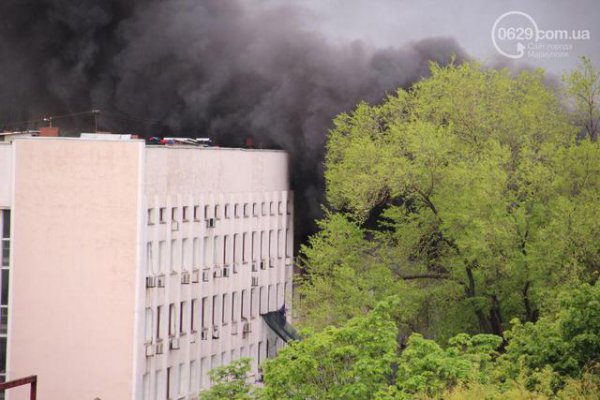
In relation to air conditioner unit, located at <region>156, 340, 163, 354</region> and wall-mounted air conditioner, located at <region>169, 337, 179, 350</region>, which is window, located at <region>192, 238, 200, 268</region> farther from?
air conditioner unit, located at <region>156, 340, 163, 354</region>

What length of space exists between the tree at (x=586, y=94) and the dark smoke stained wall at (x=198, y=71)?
48.1ft

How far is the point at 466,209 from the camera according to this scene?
4822 cm

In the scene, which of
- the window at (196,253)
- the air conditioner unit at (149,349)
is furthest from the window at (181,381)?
the window at (196,253)

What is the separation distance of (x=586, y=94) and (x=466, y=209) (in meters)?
6.31

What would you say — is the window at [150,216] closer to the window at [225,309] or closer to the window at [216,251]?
the window at [216,251]

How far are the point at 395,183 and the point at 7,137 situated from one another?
1787cm

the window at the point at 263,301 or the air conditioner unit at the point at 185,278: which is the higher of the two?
the air conditioner unit at the point at 185,278

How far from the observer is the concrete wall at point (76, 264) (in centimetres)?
5072

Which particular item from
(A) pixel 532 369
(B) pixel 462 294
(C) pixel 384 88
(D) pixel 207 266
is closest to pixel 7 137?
(D) pixel 207 266

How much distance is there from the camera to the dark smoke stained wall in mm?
67312

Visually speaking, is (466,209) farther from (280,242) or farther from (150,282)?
(280,242)

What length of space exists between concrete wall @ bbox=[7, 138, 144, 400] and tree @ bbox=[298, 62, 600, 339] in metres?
6.64

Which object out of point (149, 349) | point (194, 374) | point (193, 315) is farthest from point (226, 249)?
point (149, 349)

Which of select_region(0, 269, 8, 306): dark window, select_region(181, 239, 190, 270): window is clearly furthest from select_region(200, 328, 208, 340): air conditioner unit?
select_region(0, 269, 8, 306): dark window
